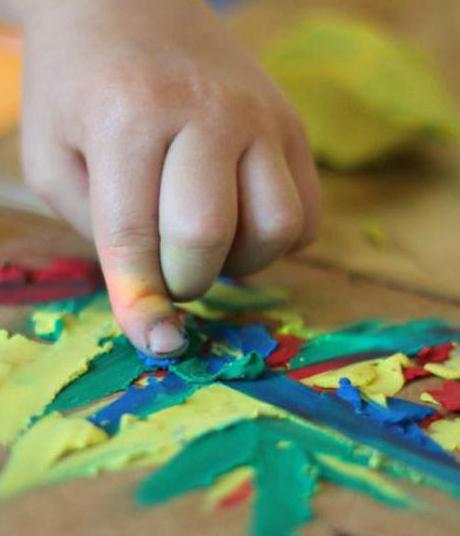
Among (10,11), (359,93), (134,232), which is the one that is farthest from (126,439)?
(359,93)

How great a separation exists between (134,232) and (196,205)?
47 millimetres

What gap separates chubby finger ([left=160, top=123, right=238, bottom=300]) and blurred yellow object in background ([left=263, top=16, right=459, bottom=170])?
0.37 meters

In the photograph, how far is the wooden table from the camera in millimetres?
469

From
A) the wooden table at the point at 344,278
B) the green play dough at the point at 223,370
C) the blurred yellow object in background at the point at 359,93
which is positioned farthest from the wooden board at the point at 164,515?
the blurred yellow object in background at the point at 359,93

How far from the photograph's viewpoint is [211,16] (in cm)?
71

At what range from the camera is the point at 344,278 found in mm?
771

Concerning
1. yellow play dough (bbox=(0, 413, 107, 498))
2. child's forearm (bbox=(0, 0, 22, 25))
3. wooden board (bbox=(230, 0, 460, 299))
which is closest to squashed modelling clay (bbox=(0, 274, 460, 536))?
yellow play dough (bbox=(0, 413, 107, 498))

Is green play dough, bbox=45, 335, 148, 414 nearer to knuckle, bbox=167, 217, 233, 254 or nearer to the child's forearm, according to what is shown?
knuckle, bbox=167, 217, 233, 254

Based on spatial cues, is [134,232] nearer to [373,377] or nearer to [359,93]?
[373,377]

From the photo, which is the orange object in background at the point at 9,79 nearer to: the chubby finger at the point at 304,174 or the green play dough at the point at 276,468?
the chubby finger at the point at 304,174

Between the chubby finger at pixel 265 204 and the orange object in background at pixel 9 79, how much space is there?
1.38ft

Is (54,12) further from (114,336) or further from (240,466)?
(240,466)

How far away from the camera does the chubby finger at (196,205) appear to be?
0.59 metres

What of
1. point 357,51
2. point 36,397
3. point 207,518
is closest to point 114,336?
point 36,397
